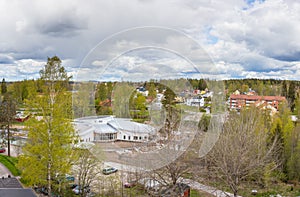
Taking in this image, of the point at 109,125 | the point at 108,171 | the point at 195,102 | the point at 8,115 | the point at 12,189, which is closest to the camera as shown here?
the point at 109,125

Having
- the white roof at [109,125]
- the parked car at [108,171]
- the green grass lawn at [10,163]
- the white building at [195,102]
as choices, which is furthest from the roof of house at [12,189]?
the white building at [195,102]

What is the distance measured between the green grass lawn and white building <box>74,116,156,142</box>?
7663mm

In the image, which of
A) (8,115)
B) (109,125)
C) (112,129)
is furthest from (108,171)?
(8,115)

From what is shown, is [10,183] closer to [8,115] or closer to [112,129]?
[8,115]

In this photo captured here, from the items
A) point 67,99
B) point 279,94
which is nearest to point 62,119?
point 67,99

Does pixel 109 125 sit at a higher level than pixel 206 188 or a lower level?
higher

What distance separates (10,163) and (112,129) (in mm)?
12606

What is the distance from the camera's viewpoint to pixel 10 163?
16422 millimetres

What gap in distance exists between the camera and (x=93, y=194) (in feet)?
35.3

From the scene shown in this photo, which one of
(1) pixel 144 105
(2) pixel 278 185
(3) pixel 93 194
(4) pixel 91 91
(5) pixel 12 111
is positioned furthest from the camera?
(5) pixel 12 111

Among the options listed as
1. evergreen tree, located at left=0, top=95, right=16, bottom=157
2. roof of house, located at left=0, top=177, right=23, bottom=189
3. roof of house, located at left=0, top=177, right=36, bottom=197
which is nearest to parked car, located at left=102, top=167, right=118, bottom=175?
roof of house, located at left=0, top=177, right=36, bottom=197

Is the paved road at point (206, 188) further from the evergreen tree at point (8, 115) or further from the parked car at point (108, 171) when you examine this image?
the evergreen tree at point (8, 115)

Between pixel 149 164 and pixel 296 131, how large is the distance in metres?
10.7

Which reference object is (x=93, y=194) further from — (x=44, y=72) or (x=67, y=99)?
(x=44, y=72)
